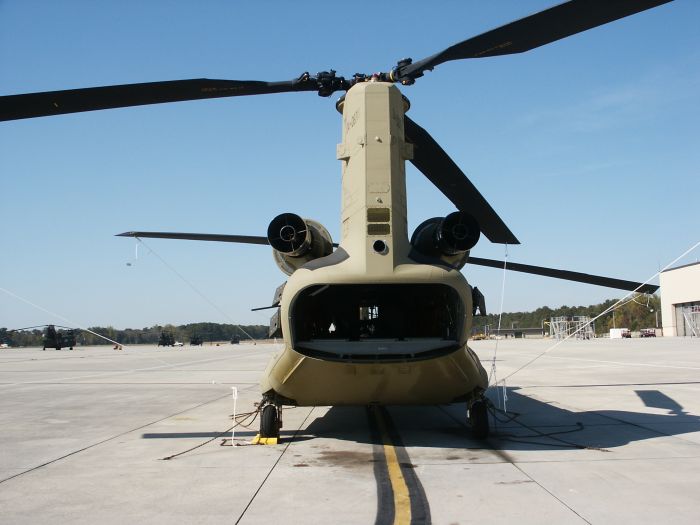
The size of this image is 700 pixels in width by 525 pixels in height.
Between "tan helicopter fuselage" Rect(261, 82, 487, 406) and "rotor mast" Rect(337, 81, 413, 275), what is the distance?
0.05 feet

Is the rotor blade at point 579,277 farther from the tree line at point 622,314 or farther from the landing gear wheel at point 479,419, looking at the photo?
the tree line at point 622,314

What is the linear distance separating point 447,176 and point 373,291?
245cm

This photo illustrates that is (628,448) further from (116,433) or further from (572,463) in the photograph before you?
(116,433)

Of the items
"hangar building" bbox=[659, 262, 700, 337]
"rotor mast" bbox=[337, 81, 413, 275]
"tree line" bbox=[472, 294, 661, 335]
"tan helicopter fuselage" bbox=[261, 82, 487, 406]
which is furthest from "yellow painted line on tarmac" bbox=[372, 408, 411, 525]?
"tree line" bbox=[472, 294, 661, 335]

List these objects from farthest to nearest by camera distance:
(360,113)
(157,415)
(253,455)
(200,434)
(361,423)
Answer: (157,415) → (361,423) → (200,434) → (360,113) → (253,455)

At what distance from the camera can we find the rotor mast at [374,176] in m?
7.99

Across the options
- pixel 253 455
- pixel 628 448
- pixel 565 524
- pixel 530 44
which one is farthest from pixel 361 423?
pixel 530 44

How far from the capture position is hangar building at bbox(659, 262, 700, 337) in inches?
2776

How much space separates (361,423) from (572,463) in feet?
14.7

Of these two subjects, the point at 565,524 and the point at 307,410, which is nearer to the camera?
the point at 565,524

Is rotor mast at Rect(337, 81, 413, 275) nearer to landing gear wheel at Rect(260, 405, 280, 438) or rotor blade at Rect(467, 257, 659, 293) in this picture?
landing gear wheel at Rect(260, 405, 280, 438)

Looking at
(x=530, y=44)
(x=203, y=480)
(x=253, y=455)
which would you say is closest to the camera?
(x=203, y=480)

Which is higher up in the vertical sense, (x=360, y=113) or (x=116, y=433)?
(x=360, y=113)

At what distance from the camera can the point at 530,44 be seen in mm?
7125
